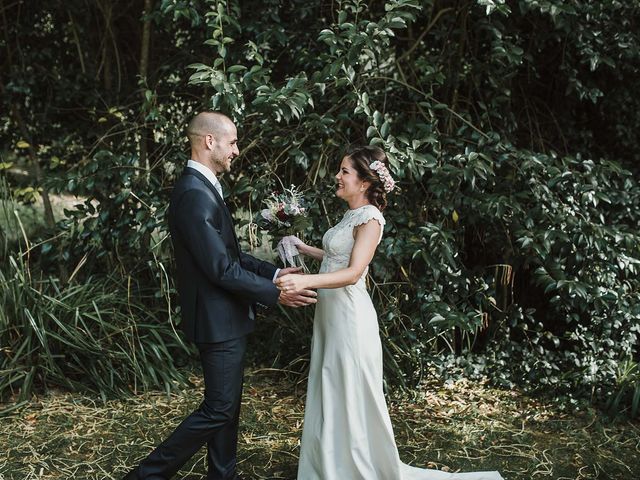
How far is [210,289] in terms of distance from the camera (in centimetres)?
319

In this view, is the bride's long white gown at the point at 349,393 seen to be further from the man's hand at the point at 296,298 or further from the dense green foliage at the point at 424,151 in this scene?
the dense green foliage at the point at 424,151

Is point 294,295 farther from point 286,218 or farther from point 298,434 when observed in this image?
point 298,434

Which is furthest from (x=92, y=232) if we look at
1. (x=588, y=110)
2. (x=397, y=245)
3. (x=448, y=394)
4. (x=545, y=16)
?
(x=588, y=110)

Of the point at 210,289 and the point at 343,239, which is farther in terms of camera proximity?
the point at 343,239

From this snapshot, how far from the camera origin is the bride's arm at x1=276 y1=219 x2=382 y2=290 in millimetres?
3248

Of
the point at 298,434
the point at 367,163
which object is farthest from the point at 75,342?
the point at 367,163

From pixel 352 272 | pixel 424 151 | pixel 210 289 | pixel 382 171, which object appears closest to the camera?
pixel 210 289

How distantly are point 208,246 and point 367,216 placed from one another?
30.4 inches

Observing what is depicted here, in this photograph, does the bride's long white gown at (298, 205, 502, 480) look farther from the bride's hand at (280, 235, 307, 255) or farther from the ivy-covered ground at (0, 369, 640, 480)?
the ivy-covered ground at (0, 369, 640, 480)

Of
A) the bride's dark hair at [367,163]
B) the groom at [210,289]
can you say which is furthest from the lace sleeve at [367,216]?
the groom at [210,289]

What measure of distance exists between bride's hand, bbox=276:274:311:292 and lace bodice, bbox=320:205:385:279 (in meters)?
0.29

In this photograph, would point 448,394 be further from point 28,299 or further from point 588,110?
point 28,299

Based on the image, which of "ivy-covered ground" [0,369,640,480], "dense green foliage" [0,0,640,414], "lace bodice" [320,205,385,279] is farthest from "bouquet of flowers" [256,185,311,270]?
"ivy-covered ground" [0,369,640,480]

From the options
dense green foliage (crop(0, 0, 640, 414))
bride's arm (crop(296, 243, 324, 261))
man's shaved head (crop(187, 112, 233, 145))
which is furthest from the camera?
dense green foliage (crop(0, 0, 640, 414))
